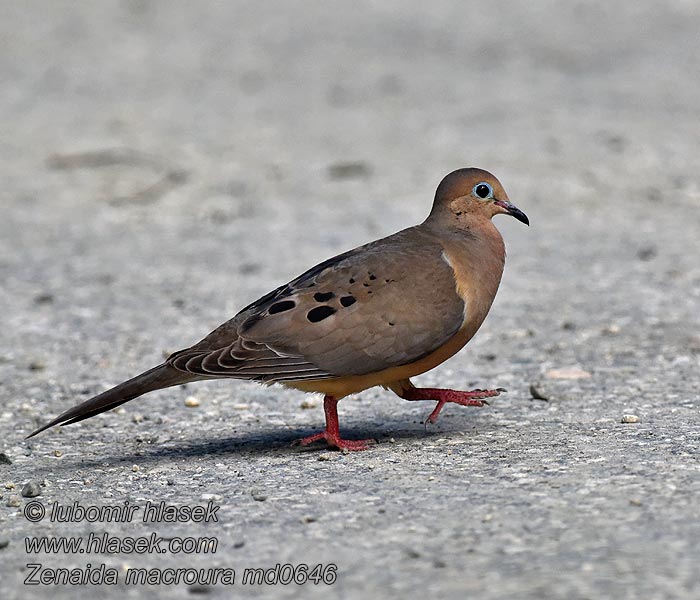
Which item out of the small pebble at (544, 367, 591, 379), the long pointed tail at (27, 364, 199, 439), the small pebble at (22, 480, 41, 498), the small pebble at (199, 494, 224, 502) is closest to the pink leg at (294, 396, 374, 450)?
the long pointed tail at (27, 364, 199, 439)

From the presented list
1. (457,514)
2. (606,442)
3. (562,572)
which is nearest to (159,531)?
(457,514)

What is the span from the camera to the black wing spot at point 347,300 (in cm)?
538

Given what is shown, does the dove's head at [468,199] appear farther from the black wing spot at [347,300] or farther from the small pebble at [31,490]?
the small pebble at [31,490]

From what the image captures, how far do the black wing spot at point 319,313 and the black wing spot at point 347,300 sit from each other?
6 cm

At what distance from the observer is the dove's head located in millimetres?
5926

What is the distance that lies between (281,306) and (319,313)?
0.63ft

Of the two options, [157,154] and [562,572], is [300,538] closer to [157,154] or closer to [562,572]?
[562,572]

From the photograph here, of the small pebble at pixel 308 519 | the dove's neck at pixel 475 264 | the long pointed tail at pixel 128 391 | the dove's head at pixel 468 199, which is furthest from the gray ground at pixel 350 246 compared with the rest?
the dove's head at pixel 468 199

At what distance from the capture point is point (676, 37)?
1734 centimetres

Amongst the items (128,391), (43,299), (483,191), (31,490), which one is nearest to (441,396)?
(483,191)

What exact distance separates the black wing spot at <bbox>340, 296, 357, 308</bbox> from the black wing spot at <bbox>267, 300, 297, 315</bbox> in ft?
0.72

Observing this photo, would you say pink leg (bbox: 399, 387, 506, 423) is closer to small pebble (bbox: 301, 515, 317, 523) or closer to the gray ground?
the gray ground

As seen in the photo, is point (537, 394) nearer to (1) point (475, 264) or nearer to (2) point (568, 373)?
(2) point (568, 373)

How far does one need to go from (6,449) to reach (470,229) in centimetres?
249
